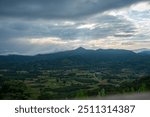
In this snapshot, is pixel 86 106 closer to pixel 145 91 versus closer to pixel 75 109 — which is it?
pixel 75 109

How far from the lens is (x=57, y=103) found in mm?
5152

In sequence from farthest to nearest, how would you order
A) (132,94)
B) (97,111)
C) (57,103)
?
(132,94), (57,103), (97,111)

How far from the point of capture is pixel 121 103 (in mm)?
5180

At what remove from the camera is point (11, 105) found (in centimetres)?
535

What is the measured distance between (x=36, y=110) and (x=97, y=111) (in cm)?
95

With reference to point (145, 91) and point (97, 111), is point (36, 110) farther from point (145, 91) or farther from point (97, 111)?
point (145, 91)

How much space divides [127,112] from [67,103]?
995mm

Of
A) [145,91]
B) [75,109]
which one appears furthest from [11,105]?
[145,91]

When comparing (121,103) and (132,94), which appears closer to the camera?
(121,103)

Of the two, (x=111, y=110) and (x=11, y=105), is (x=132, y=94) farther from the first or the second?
(x=11, y=105)

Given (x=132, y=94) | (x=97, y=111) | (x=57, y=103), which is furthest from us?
(x=132, y=94)

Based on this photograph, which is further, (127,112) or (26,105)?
(26,105)

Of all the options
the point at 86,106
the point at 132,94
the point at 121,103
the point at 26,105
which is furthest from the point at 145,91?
the point at 26,105

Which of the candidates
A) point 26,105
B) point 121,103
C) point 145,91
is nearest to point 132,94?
point 145,91
